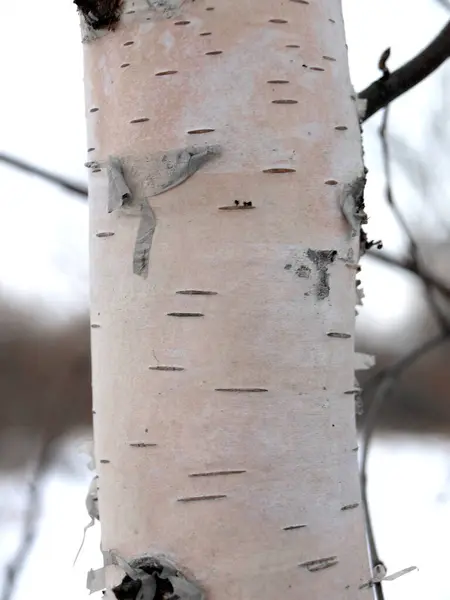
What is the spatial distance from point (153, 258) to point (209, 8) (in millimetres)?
154

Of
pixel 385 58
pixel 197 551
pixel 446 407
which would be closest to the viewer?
pixel 197 551

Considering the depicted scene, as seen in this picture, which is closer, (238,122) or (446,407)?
(238,122)

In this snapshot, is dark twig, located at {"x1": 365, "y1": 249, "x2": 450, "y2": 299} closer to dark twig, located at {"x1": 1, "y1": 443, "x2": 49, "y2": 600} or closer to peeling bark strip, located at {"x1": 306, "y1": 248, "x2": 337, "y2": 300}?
peeling bark strip, located at {"x1": 306, "y1": 248, "x2": 337, "y2": 300}

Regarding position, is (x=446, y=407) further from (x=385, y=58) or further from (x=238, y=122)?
(x=238, y=122)

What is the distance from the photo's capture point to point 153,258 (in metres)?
0.35

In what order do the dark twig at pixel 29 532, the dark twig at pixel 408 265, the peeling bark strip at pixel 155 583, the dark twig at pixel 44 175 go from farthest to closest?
the dark twig at pixel 29 532
the dark twig at pixel 408 265
the dark twig at pixel 44 175
the peeling bark strip at pixel 155 583

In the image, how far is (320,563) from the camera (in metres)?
0.35

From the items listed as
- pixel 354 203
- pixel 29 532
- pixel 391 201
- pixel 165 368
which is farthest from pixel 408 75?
pixel 29 532

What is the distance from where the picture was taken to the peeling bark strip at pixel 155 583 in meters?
0.33

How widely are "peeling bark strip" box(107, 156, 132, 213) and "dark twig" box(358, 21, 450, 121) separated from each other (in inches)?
12.2

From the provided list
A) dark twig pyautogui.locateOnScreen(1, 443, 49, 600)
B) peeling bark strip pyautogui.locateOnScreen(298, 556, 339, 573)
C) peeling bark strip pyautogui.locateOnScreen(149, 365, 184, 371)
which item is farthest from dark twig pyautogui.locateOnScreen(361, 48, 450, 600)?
dark twig pyautogui.locateOnScreen(1, 443, 49, 600)

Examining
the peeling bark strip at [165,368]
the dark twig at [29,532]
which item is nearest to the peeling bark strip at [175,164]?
the peeling bark strip at [165,368]

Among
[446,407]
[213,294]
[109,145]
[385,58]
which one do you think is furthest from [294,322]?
[446,407]

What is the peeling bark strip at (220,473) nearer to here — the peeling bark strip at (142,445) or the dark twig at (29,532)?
the peeling bark strip at (142,445)
